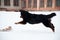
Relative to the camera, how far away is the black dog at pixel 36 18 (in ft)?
7.66

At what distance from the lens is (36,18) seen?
2.36m

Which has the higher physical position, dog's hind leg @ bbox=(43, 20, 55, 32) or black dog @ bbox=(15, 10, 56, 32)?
black dog @ bbox=(15, 10, 56, 32)

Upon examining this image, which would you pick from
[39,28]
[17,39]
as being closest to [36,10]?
[39,28]

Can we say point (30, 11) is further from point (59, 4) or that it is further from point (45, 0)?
point (59, 4)

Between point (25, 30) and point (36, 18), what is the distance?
29cm

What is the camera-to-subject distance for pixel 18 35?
7.86ft

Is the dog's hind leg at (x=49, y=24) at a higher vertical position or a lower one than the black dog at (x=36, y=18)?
lower

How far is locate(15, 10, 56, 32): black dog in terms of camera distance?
234 centimetres

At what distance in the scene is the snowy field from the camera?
2338 mm

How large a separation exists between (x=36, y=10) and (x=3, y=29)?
673 millimetres

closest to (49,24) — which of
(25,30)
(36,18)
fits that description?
(36,18)

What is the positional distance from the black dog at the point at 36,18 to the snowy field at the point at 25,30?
53 mm

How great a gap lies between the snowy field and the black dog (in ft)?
0.17

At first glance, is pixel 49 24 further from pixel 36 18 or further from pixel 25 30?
pixel 25 30
